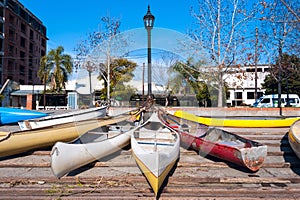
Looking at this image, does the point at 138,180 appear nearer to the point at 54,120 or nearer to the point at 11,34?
the point at 54,120

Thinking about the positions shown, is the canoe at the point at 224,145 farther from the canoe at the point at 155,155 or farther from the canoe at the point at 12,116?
the canoe at the point at 12,116

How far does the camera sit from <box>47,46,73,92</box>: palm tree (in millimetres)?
22609

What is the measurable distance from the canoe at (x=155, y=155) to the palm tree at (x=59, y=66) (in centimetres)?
1957

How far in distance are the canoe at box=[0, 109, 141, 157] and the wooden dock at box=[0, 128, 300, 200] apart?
0.72 feet

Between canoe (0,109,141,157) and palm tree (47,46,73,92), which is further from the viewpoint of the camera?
palm tree (47,46,73,92)

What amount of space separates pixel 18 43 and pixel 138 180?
33079mm

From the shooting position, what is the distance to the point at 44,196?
3.17m

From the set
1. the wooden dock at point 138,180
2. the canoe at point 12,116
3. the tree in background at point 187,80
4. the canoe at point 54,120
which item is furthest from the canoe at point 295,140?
the canoe at point 12,116

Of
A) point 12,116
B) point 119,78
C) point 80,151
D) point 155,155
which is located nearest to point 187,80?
point 119,78

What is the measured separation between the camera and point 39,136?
4.57m

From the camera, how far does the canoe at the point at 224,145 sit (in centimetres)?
367

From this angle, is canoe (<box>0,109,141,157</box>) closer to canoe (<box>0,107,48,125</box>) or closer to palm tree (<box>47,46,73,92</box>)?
canoe (<box>0,107,48,125</box>)

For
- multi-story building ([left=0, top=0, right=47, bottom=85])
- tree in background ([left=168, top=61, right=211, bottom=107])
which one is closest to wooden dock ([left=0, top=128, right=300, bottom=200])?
tree in background ([left=168, top=61, right=211, bottom=107])

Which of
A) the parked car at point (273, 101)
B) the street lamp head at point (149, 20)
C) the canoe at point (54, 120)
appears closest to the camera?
the canoe at point (54, 120)
